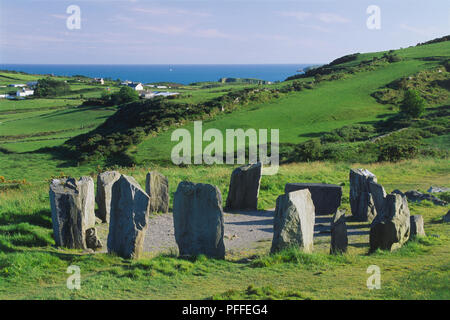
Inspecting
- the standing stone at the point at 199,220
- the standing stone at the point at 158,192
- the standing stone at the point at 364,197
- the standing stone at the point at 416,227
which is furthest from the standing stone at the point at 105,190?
the standing stone at the point at 416,227

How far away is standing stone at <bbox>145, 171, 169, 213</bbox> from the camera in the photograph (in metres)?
17.9

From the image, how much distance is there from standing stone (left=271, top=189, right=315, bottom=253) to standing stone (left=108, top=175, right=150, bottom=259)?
348cm

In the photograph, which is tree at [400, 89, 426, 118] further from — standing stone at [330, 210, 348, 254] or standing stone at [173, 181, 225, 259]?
standing stone at [173, 181, 225, 259]

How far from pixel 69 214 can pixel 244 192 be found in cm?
772

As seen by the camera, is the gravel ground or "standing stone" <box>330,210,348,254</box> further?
the gravel ground

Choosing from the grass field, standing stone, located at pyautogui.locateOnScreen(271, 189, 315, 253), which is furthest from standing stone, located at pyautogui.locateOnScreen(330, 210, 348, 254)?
standing stone, located at pyautogui.locateOnScreen(271, 189, 315, 253)

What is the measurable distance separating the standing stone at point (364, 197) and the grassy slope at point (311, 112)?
25.8 metres

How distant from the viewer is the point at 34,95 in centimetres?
11938

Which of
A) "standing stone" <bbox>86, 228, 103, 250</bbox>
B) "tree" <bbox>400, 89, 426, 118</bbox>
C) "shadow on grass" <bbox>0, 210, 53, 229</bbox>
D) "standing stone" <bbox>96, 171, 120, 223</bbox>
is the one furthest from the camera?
"tree" <bbox>400, 89, 426, 118</bbox>

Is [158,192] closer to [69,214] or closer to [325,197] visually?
[69,214]

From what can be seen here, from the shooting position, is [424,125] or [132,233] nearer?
[132,233]
